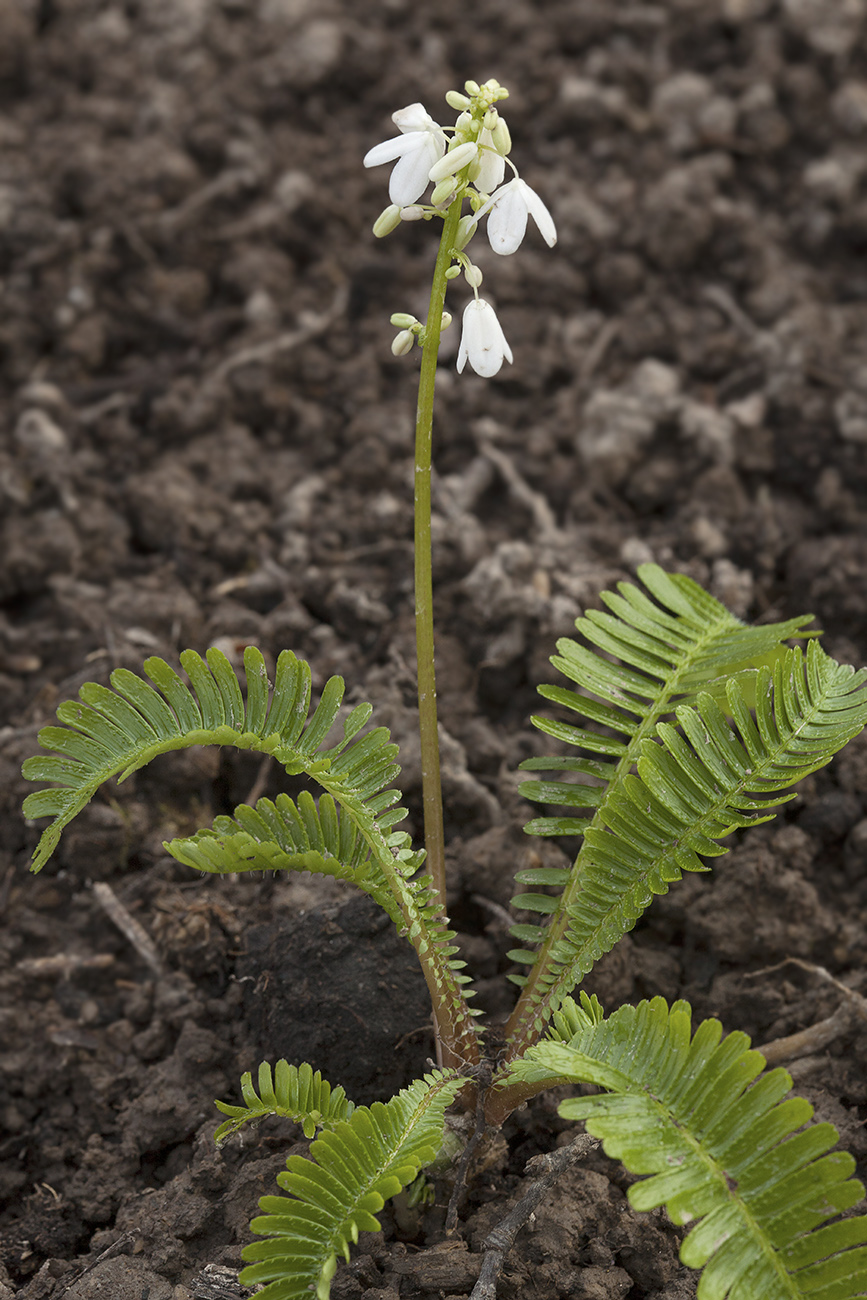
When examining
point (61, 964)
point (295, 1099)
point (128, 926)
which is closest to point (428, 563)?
point (295, 1099)

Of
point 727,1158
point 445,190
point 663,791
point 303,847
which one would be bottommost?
point 727,1158

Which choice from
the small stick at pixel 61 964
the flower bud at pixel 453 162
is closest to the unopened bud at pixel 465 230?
the flower bud at pixel 453 162

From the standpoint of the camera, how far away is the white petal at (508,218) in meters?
1.81

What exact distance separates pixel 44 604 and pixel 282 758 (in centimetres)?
166

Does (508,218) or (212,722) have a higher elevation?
(508,218)

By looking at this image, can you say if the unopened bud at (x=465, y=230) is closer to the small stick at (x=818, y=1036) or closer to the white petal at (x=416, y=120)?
the white petal at (x=416, y=120)

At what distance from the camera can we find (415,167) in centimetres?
179

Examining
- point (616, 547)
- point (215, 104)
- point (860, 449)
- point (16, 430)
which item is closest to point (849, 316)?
point (860, 449)

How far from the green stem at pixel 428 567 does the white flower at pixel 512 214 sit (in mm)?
64

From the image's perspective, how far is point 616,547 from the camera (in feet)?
11.2

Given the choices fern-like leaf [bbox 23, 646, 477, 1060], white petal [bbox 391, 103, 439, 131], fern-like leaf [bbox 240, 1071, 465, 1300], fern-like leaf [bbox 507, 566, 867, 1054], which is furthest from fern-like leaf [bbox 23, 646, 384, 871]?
white petal [bbox 391, 103, 439, 131]

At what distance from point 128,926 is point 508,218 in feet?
5.56

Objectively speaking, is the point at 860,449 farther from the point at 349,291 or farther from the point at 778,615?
the point at 349,291

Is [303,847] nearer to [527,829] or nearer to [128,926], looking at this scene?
[527,829]
